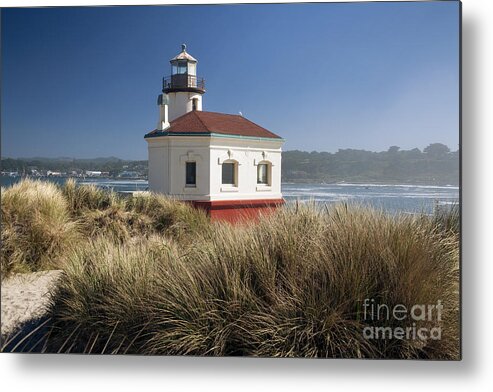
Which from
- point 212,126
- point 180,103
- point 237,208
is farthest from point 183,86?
point 237,208

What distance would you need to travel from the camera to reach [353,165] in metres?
3.56

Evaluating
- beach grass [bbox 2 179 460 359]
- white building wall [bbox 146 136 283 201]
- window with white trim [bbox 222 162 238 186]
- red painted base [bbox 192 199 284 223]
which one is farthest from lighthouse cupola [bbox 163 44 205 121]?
beach grass [bbox 2 179 460 359]

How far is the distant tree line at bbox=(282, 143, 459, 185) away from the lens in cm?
318

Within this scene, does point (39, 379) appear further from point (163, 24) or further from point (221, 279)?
point (163, 24)

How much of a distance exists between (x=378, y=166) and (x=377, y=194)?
205 mm

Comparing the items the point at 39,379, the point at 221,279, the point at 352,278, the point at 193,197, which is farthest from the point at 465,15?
the point at 39,379

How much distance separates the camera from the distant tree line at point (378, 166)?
10.4 ft

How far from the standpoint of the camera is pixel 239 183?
4676 millimetres

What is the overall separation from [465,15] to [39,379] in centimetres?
371

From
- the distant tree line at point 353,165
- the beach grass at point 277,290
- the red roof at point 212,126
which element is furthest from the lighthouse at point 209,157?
the beach grass at point 277,290

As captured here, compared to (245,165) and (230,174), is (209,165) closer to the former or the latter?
(230,174)

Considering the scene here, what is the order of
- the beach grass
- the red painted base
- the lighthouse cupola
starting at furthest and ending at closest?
the red painted base
the lighthouse cupola
the beach grass

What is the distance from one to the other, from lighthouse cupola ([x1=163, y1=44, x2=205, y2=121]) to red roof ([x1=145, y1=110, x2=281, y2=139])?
0.35 feet

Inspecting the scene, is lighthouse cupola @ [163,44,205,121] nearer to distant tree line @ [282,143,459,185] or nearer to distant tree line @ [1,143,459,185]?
distant tree line @ [1,143,459,185]
